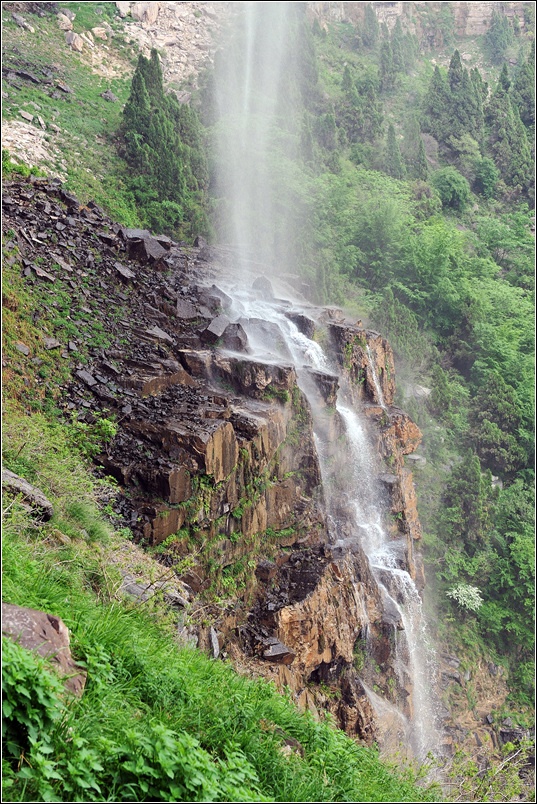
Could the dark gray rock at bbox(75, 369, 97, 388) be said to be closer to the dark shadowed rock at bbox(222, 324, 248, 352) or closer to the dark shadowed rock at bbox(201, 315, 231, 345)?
the dark shadowed rock at bbox(201, 315, 231, 345)

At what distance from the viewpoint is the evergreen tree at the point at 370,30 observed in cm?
4991

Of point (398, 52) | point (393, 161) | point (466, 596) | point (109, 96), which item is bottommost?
point (466, 596)

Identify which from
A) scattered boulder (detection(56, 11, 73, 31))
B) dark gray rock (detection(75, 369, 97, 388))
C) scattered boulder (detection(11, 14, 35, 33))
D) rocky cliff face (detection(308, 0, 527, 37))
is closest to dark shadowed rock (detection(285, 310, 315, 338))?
dark gray rock (detection(75, 369, 97, 388))

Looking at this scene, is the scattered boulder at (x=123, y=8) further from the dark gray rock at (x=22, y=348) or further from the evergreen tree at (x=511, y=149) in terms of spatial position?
the dark gray rock at (x=22, y=348)

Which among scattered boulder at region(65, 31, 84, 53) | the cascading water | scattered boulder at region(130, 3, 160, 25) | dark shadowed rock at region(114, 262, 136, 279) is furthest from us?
scattered boulder at region(130, 3, 160, 25)

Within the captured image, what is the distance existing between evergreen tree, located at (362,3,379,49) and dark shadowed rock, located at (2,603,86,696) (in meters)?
53.2

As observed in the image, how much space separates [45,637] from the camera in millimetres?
4508

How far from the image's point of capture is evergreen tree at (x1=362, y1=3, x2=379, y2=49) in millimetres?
49906

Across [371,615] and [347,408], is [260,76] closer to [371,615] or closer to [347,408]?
[347,408]

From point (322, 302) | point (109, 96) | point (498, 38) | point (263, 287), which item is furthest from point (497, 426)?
point (498, 38)

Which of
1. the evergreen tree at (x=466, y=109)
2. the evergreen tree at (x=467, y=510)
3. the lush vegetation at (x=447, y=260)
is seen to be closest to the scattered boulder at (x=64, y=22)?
the lush vegetation at (x=447, y=260)

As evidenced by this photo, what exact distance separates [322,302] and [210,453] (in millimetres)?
13766

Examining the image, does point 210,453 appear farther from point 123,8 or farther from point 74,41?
point 123,8

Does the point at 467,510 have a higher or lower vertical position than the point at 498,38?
lower
